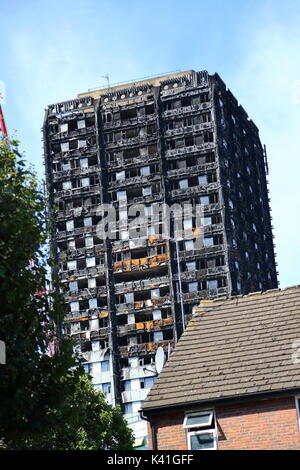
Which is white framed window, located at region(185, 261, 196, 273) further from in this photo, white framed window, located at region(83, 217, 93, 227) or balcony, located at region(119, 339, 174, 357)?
white framed window, located at region(83, 217, 93, 227)

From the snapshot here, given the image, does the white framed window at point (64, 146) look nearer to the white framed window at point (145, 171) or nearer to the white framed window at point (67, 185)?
the white framed window at point (67, 185)

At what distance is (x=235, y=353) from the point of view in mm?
34031

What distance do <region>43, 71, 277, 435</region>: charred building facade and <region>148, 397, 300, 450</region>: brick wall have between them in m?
91.5

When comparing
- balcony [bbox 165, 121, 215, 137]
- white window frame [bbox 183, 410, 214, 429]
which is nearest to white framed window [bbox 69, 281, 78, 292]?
balcony [bbox 165, 121, 215, 137]

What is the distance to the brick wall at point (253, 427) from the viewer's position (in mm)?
30578

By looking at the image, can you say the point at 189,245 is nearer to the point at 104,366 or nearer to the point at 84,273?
the point at 84,273

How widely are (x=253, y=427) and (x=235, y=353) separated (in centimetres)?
359

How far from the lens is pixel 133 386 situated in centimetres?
12488

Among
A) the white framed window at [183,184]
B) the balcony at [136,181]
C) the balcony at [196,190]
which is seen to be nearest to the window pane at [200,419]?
the balcony at [196,190]
